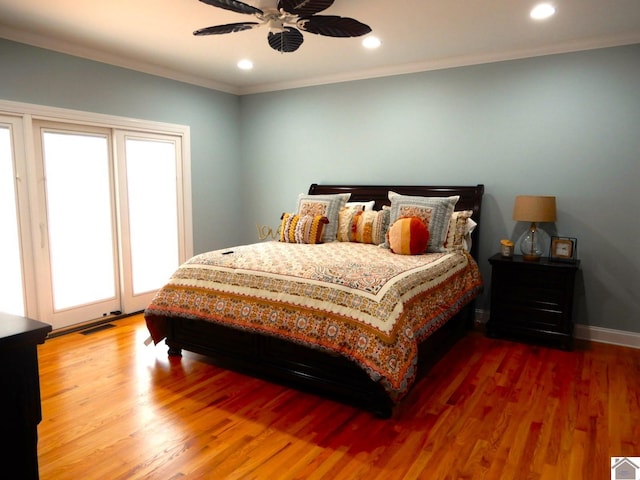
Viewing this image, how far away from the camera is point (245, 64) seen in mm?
4648

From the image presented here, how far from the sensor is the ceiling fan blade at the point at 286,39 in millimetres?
2988

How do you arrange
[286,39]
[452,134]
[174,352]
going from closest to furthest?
[286,39]
[174,352]
[452,134]

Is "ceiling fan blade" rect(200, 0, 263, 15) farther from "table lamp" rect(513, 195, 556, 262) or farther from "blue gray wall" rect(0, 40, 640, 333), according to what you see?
"table lamp" rect(513, 195, 556, 262)

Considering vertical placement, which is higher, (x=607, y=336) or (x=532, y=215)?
(x=532, y=215)

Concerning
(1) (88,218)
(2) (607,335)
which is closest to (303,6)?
(1) (88,218)

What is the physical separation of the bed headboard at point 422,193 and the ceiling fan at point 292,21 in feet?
6.49

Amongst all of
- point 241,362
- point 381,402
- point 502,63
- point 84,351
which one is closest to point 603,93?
point 502,63

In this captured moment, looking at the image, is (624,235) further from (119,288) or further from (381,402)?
(119,288)

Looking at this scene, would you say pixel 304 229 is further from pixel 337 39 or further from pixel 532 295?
pixel 532 295

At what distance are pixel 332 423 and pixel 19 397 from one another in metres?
1.82

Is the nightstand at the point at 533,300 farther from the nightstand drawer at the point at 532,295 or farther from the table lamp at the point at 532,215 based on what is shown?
the table lamp at the point at 532,215

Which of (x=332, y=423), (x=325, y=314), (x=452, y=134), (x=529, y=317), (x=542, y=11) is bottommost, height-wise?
(x=332, y=423)

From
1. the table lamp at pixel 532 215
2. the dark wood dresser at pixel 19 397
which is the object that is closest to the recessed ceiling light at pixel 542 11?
the table lamp at pixel 532 215

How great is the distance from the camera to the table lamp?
374cm
